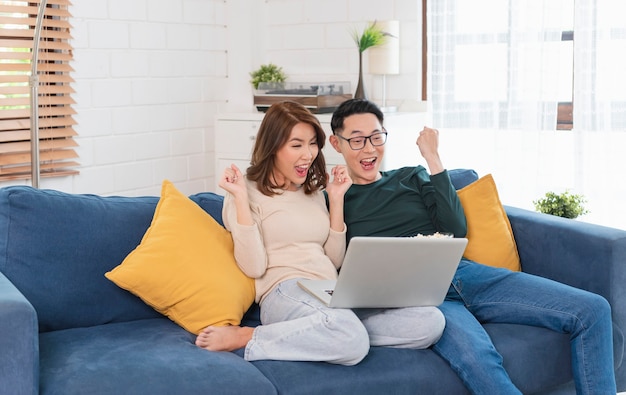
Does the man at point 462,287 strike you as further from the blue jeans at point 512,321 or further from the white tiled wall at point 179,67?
the white tiled wall at point 179,67

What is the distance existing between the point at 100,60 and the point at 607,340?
2.97m

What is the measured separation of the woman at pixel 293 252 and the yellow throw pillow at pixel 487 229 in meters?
0.53

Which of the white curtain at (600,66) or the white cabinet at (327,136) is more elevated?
the white curtain at (600,66)

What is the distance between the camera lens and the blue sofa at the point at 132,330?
7.13ft

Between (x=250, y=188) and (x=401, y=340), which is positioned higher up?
(x=250, y=188)

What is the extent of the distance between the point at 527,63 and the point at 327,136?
1131 millimetres

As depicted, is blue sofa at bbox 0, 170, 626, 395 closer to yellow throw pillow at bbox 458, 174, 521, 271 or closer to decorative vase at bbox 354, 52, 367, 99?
yellow throw pillow at bbox 458, 174, 521, 271

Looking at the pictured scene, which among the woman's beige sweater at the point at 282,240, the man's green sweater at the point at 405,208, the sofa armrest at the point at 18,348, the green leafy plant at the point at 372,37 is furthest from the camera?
the green leafy plant at the point at 372,37

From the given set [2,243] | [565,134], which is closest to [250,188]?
[2,243]

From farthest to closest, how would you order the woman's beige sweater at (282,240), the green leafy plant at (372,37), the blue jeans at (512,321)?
the green leafy plant at (372,37)
the woman's beige sweater at (282,240)
the blue jeans at (512,321)

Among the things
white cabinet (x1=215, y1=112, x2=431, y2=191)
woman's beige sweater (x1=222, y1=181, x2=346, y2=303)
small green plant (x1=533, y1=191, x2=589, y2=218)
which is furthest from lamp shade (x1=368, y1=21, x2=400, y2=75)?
woman's beige sweater (x1=222, y1=181, x2=346, y2=303)

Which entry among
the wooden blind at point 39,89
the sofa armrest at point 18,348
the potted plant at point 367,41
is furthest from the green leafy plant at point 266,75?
the sofa armrest at point 18,348

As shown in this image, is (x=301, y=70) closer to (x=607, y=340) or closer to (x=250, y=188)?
(x=250, y=188)

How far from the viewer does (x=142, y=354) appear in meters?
2.35
